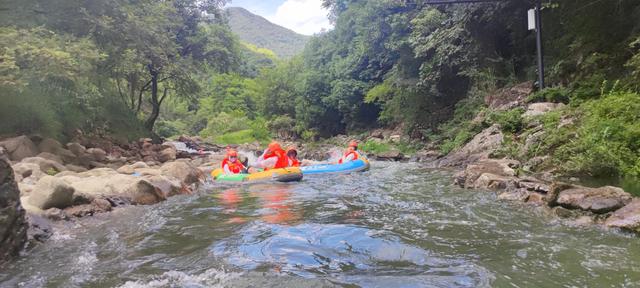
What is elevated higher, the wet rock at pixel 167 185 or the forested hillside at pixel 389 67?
the forested hillside at pixel 389 67

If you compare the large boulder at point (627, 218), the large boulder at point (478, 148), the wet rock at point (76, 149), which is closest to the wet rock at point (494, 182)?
the large boulder at point (627, 218)

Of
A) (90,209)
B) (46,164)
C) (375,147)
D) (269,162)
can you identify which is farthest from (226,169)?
(375,147)

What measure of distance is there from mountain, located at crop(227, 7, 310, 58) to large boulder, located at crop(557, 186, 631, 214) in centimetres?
14459

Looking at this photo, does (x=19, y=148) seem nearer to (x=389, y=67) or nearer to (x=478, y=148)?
(x=478, y=148)

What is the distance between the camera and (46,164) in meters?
10.8

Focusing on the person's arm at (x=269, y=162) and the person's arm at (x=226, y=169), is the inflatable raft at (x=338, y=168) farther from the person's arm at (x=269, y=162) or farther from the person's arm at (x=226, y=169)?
the person's arm at (x=226, y=169)

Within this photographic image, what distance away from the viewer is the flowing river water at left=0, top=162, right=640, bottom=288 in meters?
3.60

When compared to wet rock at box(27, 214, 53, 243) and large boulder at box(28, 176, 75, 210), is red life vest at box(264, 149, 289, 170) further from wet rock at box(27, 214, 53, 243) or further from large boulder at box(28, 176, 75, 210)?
wet rock at box(27, 214, 53, 243)

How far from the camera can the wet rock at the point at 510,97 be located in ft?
44.3

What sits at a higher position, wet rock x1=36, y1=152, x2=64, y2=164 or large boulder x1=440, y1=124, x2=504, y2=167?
wet rock x1=36, y1=152, x2=64, y2=164

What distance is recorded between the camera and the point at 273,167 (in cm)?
1242

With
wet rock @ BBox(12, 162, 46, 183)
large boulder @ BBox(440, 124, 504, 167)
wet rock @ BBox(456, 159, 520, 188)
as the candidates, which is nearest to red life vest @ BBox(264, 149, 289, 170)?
large boulder @ BBox(440, 124, 504, 167)

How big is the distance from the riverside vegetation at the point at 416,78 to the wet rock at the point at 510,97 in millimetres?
120

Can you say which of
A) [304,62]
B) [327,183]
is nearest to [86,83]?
[327,183]
